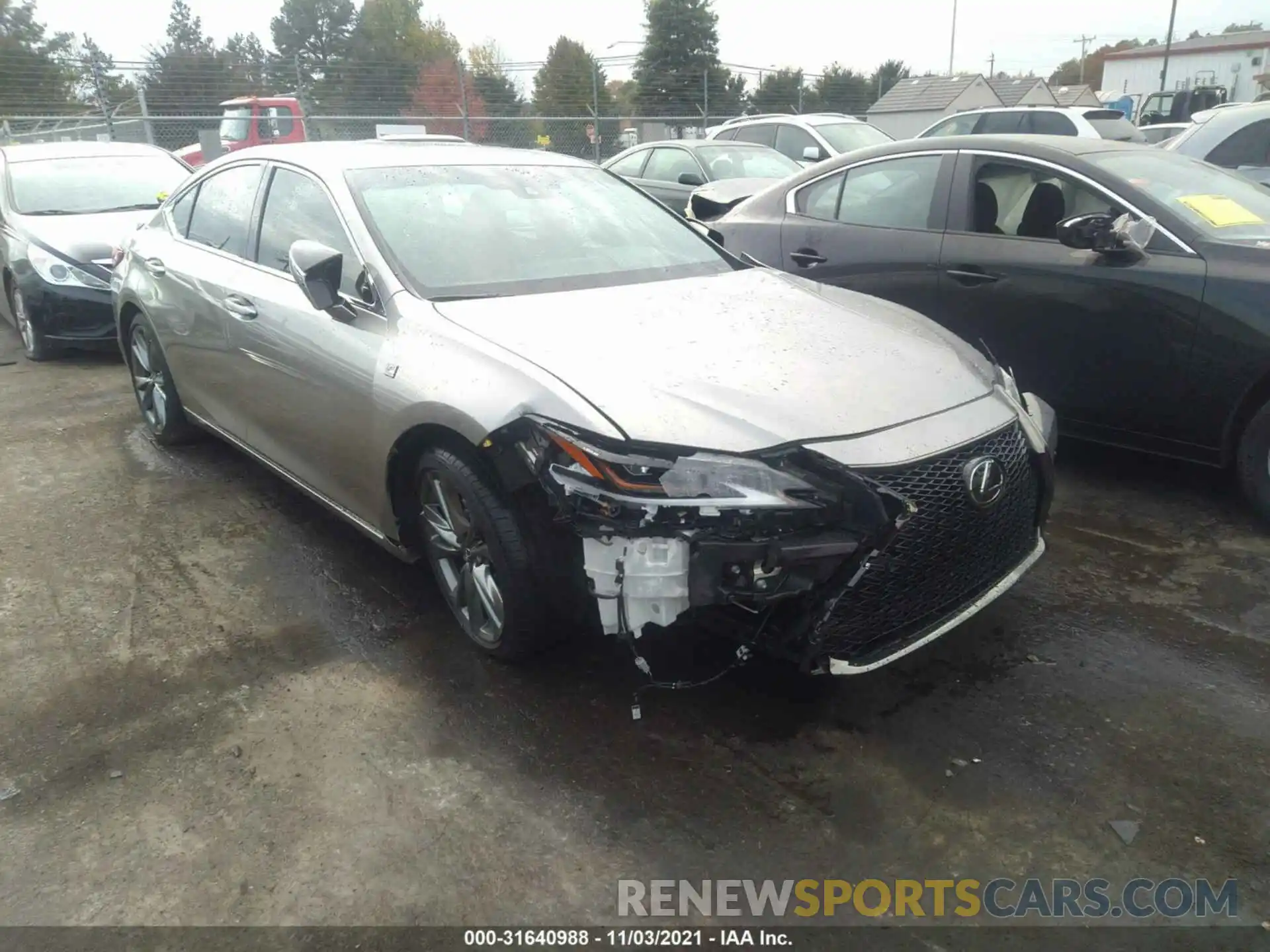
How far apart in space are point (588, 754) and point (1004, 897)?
1.11 m

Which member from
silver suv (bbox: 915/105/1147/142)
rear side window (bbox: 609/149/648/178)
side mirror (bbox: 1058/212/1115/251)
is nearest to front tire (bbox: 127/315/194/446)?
side mirror (bbox: 1058/212/1115/251)

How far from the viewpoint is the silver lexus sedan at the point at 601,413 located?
7.98 feet

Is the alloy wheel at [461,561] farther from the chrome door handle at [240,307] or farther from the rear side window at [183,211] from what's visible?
the rear side window at [183,211]

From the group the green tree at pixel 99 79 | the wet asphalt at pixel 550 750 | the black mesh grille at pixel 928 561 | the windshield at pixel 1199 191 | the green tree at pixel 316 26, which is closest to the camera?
the wet asphalt at pixel 550 750

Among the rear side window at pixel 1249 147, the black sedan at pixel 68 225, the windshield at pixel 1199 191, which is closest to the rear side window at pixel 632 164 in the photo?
the black sedan at pixel 68 225

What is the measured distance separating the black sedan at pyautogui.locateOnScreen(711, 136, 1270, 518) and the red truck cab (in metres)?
14.4

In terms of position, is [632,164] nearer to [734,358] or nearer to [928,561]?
[734,358]

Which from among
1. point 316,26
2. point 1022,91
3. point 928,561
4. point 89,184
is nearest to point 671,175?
point 89,184

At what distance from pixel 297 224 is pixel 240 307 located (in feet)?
1.48

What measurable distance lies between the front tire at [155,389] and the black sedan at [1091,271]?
3.53m

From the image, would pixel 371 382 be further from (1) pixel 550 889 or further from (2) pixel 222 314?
(1) pixel 550 889

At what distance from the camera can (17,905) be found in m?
2.22

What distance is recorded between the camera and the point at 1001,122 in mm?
12961

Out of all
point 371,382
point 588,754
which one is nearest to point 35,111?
point 371,382
